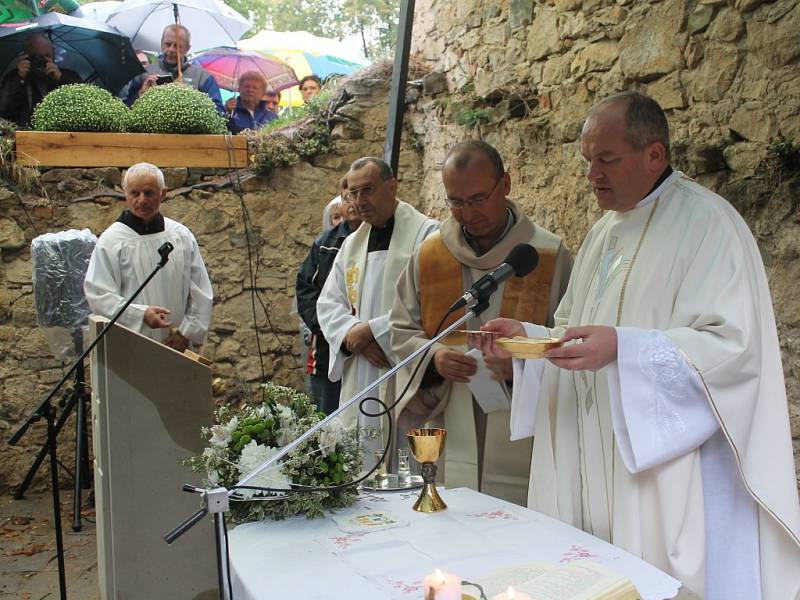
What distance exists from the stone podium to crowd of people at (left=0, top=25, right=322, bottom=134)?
4.75 metres

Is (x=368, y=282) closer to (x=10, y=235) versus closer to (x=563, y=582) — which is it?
(x=563, y=582)

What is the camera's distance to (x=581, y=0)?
4.80 meters

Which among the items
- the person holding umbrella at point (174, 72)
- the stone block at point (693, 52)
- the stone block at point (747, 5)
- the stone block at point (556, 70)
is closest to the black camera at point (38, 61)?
the person holding umbrella at point (174, 72)

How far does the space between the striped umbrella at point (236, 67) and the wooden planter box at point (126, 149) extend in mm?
3454

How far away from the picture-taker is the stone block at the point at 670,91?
392 cm

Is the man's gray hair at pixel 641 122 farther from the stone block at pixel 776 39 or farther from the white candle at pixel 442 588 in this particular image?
the white candle at pixel 442 588

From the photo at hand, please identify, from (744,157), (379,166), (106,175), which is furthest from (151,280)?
(744,157)

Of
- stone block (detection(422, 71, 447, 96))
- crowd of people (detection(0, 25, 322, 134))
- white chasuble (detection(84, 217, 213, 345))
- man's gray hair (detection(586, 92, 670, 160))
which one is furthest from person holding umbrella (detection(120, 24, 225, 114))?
man's gray hair (detection(586, 92, 670, 160))

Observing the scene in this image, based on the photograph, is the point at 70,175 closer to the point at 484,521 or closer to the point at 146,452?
the point at 146,452

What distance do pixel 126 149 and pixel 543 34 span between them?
11.5 feet

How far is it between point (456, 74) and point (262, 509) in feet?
16.1

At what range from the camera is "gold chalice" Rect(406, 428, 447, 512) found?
237 cm

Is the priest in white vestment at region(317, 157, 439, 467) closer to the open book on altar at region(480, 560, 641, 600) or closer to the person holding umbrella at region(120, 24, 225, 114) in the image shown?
the open book on altar at region(480, 560, 641, 600)

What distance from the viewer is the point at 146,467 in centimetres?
324
